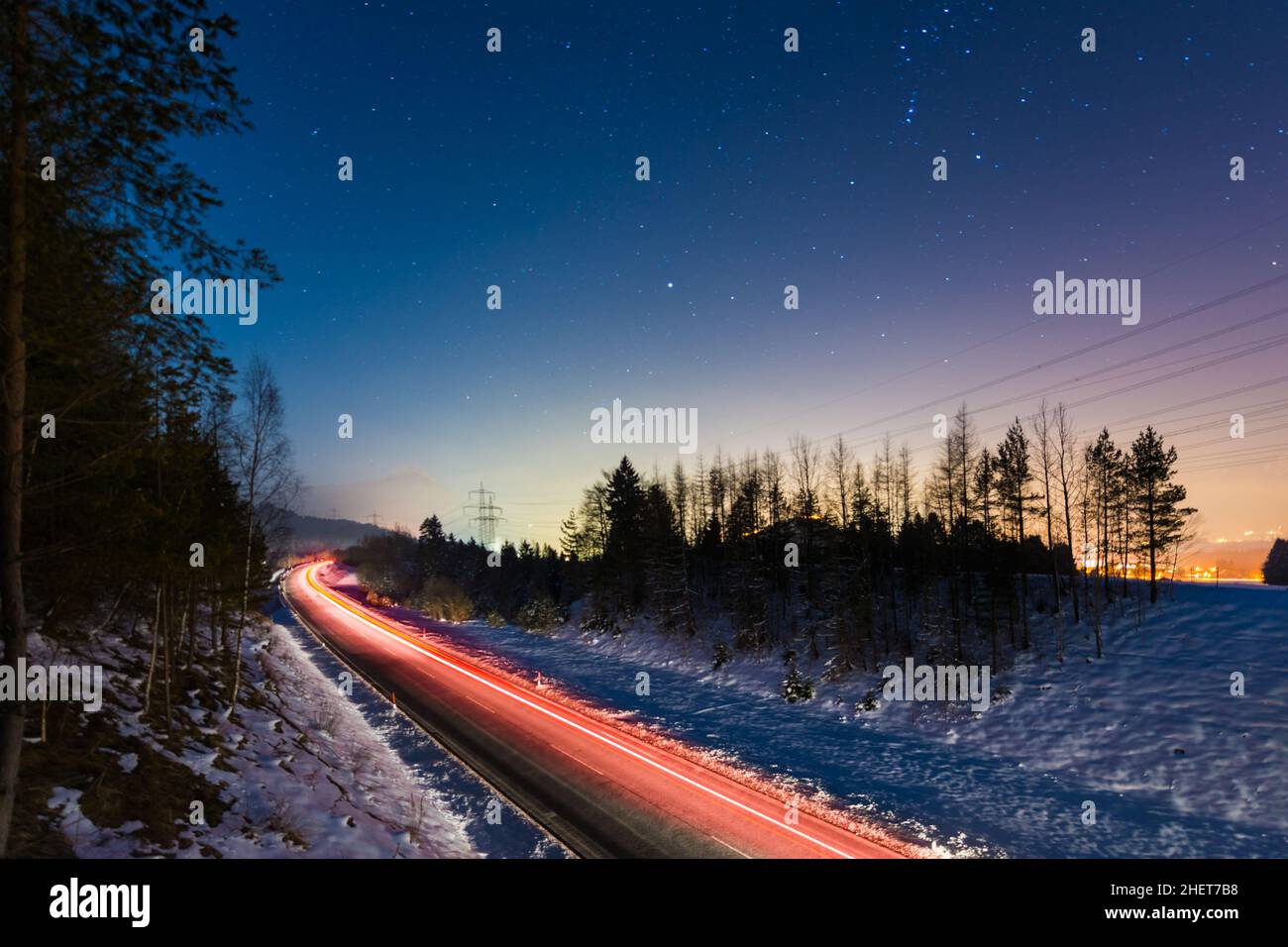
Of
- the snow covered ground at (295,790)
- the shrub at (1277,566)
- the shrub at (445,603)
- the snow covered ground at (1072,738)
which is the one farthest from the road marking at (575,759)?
the shrub at (1277,566)

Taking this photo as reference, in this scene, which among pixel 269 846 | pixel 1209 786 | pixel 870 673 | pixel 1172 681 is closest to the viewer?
pixel 269 846

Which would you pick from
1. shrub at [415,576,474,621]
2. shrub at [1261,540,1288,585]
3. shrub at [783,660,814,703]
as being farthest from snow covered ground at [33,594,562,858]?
shrub at [1261,540,1288,585]

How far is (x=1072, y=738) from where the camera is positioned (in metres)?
17.5

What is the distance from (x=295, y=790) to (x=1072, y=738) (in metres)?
22.7

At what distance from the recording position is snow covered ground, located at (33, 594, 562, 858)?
786 centimetres

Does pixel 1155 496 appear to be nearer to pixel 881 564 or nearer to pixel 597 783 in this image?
pixel 881 564

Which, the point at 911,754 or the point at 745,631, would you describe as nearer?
the point at 911,754

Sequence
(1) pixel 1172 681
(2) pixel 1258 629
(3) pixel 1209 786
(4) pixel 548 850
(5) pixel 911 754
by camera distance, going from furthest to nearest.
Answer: (2) pixel 1258 629, (1) pixel 1172 681, (5) pixel 911 754, (3) pixel 1209 786, (4) pixel 548 850

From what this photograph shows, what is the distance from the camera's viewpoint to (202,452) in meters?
6.36

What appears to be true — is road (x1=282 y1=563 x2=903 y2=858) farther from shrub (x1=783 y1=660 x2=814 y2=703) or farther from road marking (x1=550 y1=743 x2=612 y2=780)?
shrub (x1=783 y1=660 x2=814 y2=703)
